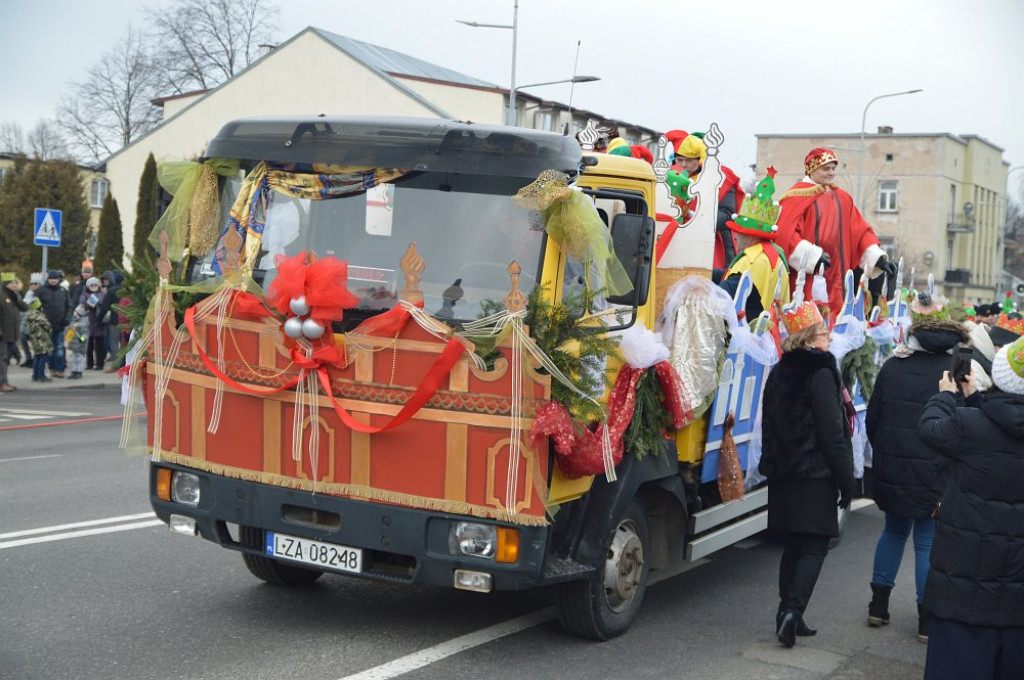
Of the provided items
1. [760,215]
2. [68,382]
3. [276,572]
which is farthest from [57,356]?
[760,215]

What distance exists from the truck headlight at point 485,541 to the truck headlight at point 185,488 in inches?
57.1

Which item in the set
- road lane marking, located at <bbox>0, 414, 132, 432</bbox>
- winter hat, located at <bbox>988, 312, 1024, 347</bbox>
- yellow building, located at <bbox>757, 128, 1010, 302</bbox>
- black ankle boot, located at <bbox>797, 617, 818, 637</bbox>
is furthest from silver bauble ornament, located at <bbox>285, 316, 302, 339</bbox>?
yellow building, located at <bbox>757, 128, 1010, 302</bbox>

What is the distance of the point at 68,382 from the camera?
19547mm

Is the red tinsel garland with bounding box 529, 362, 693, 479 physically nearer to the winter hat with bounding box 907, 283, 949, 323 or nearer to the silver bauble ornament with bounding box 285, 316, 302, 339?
the silver bauble ornament with bounding box 285, 316, 302, 339

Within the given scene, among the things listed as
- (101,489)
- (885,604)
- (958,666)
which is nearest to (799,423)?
(885,604)

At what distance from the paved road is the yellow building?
55237 millimetres

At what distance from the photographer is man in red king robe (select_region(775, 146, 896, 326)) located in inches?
355

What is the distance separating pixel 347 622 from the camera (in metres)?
6.20

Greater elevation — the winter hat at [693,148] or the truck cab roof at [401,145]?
the winter hat at [693,148]

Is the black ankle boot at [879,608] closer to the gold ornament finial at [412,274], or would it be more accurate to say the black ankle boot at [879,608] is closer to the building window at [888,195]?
the gold ornament finial at [412,274]

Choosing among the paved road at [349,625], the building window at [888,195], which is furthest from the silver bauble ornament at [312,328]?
the building window at [888,195]

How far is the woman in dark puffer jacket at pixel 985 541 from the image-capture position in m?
4.49

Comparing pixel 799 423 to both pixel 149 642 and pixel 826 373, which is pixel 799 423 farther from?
pixel 149 642

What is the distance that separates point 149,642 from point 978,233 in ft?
231
